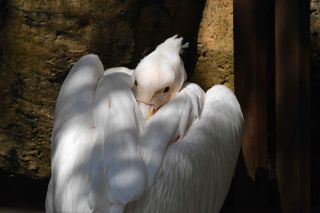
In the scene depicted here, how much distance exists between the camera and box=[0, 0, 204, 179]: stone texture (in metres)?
4.06

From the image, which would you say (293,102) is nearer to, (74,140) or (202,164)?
(202,164)

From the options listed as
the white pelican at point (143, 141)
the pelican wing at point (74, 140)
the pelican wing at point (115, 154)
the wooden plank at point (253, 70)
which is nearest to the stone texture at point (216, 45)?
the wooden plank at point (253, 70)

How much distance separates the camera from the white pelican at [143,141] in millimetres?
2996

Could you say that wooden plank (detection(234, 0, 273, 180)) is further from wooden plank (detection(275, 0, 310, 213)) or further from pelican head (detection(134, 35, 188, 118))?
pelican head (detection(134, 35, 188, 118))

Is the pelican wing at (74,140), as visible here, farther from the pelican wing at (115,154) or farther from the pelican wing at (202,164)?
the pelican wing at (202,164)

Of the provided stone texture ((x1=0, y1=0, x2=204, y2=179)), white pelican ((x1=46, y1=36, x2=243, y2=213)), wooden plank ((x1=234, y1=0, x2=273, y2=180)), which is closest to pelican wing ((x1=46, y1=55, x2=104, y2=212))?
white pelican ((x1=46, y1=36, x2=243, y2=213))

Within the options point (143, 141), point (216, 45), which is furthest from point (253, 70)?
point (143, 141)

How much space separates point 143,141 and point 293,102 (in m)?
1.01

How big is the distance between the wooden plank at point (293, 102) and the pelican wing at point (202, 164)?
0.38 meters

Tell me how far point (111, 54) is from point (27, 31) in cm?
40

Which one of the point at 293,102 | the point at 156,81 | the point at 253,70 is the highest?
the point at 156,81

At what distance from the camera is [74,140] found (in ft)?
10.7

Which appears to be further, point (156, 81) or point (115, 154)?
point (156, 81)

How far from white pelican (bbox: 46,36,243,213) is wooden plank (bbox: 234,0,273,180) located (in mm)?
445
